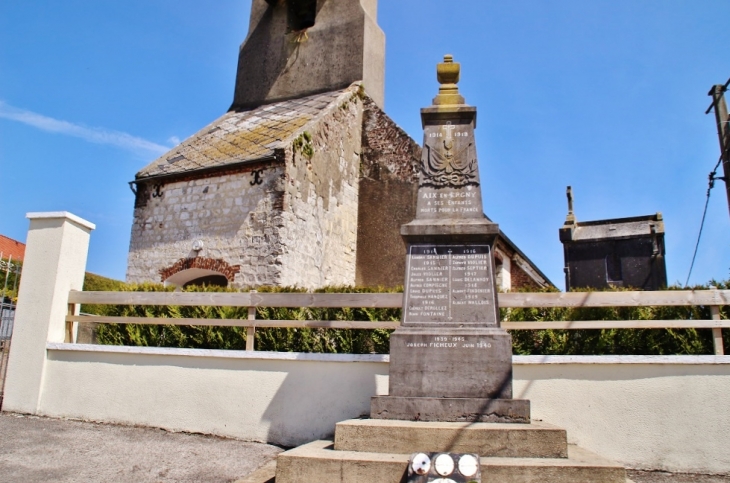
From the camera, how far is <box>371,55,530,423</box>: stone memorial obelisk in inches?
196

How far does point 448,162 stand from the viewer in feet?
19.5

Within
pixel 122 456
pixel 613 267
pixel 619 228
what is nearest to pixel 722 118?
pixel 122 456

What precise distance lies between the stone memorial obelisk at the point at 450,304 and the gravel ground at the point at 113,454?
1.59 metres

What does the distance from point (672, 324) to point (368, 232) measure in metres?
8.26

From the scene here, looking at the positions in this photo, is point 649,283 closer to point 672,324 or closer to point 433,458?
point 672,324

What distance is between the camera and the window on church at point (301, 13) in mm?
A: 15828

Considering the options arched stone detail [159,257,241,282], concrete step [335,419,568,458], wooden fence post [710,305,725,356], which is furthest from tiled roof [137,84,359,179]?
wooden fence post [710,305,725,356]

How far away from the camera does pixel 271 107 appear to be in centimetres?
1451

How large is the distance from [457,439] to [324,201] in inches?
316

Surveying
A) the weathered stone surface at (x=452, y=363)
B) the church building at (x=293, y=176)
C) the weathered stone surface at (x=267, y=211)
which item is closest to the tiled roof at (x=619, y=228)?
the church building at (x=293, y=176)

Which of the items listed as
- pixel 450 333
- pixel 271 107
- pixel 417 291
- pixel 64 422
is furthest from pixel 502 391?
pixel 271 107

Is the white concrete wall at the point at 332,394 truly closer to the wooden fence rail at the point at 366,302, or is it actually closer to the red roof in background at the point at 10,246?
the wooden fence rail at the point at 366,302

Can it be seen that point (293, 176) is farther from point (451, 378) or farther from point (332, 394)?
point (451, 378)

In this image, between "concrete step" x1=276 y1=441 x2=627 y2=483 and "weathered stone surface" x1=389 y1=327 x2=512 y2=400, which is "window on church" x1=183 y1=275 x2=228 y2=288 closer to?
"weathered stone surface" x1=389 y1=327 x2=512 y2=400
